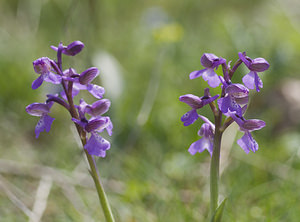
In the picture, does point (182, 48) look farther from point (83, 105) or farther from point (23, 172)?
point (83, 105)

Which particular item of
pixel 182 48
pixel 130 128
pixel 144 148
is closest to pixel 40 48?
pixel 182 48

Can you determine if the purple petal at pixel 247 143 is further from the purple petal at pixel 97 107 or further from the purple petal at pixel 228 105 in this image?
the purple petal at pixel 97 107

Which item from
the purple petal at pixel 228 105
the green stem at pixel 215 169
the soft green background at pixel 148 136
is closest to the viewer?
the purple petal at pixel 228 105

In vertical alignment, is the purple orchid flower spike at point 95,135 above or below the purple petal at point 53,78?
below

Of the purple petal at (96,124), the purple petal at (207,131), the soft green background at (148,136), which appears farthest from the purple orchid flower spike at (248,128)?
the soft green background at (148,136)

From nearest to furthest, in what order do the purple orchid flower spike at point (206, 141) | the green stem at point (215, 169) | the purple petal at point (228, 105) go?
the purple petal at point (228, 105) → the green stem at point (215, 169) → the purple orchid flower spike at point (206, 141)

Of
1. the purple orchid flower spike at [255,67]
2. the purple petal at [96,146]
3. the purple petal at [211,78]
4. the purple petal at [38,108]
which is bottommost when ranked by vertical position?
the purple petal at [96,146]

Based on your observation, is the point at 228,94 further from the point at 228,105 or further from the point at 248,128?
the point at 248,128
